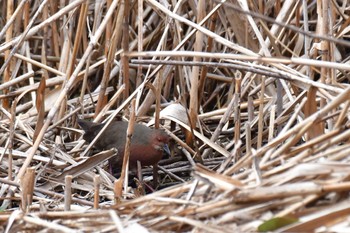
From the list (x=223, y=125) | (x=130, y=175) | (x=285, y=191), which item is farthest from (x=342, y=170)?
(x=130, y=175)

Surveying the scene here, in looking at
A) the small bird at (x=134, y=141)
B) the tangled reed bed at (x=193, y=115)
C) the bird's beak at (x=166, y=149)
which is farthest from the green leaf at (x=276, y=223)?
the bird's beak at (x=166, y=149)

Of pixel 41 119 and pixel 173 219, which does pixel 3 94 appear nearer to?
pixel 41 119

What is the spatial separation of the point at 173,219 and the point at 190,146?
1728 mm

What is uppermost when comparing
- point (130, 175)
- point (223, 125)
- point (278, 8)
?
point (278, 8)

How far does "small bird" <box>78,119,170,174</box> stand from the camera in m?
3.91

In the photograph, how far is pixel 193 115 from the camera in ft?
12.8


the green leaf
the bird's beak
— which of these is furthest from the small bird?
the green leaf

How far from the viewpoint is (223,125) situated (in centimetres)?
392

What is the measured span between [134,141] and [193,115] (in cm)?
32

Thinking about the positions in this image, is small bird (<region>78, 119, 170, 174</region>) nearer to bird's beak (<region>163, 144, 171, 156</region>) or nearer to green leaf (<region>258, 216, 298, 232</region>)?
bird's beak (<region>163, 144, 171, 156</region>)

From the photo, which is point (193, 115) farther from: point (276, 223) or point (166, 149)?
point (276, 223)

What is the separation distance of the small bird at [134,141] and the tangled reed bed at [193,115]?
68mm

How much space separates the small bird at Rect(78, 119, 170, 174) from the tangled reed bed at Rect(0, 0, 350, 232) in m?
0.07

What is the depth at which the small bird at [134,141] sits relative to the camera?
3906mm
